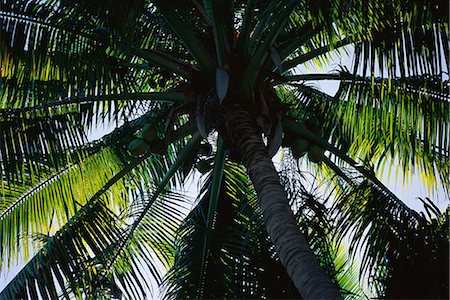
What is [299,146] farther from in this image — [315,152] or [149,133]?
[149,133]

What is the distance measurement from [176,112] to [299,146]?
110cm

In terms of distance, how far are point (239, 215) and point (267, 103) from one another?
228cm

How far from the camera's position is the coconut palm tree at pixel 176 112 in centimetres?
523

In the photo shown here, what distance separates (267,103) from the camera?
5609 millimetres

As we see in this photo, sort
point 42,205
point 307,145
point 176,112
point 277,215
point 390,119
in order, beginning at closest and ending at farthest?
point 277,215 → point 176,112 → point 307,145 → point 390,119 → point 42,205

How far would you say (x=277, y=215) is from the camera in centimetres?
436

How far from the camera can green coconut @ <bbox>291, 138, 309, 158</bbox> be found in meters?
5.93

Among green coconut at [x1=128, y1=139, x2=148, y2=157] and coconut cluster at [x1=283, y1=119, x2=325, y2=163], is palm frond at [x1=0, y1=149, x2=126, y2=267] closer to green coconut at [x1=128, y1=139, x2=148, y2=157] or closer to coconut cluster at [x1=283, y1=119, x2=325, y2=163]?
green coconut at [x1=128, y1=139, x2=148, y2=157]

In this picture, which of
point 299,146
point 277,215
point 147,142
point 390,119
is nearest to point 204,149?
point 147,142

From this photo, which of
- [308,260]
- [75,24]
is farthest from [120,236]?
[308,260]

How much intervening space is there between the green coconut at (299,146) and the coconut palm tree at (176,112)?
1cm

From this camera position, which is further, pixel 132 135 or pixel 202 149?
pixel 132 135

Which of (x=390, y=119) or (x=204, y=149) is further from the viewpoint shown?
(x=390, y=119)

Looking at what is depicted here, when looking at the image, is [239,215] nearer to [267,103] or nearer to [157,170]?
[157,170]
